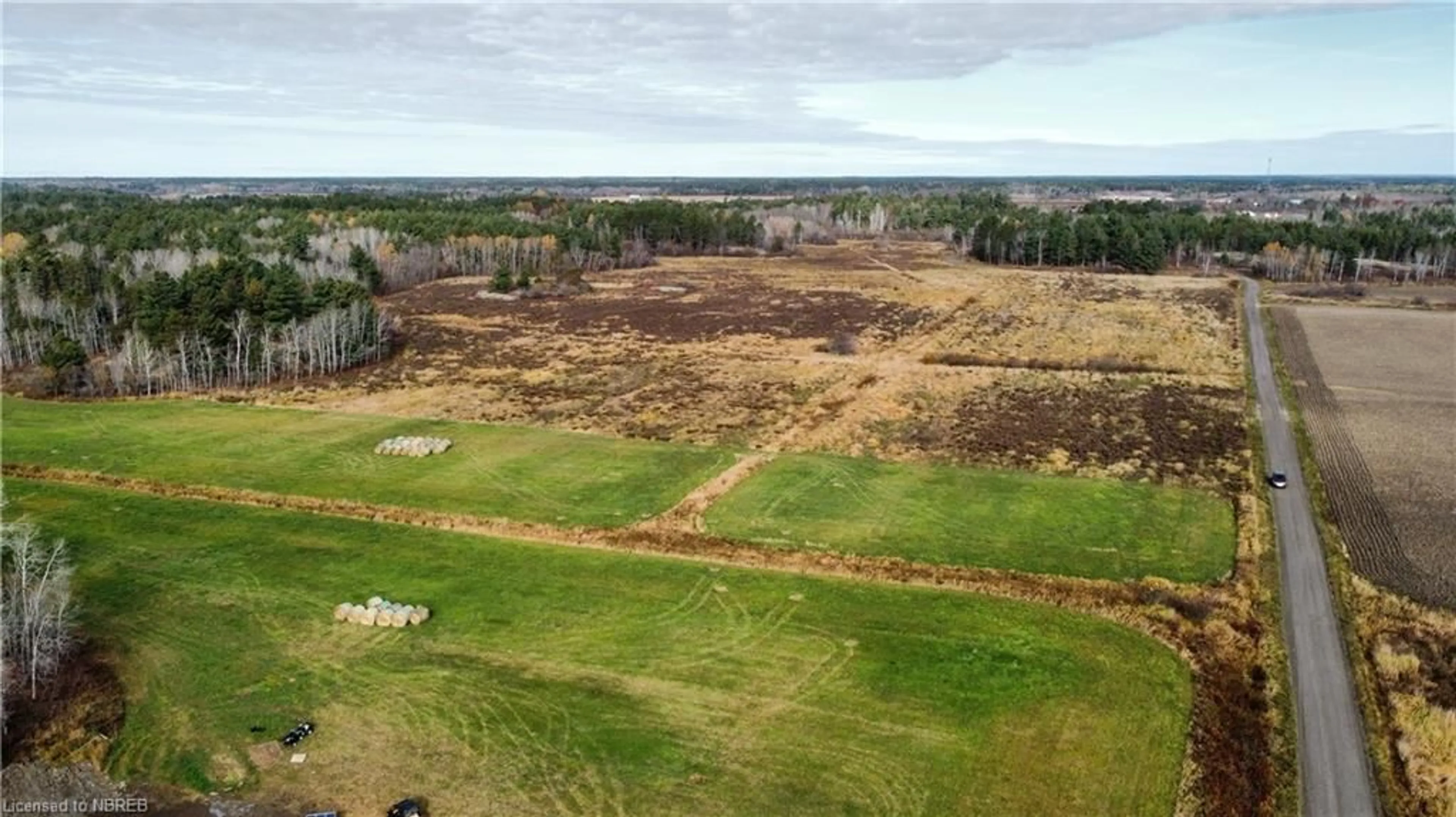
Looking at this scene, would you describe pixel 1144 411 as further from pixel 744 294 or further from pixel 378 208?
pixel 378 208

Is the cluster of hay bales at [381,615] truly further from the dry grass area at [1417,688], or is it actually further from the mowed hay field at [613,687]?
the dry grass area at [1417,688]

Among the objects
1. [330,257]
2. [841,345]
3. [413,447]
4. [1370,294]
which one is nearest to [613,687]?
[413,447]

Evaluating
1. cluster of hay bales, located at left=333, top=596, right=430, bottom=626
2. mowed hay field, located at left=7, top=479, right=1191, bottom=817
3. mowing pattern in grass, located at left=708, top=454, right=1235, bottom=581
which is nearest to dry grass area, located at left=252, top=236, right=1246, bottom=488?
mowing pattern in grass, located at left=708, top=454, right=1235, bottom=581

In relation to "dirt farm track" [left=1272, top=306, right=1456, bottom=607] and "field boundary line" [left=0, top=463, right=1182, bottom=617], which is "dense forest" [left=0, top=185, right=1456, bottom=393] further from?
A: "dirt farm track" [left=1272, top=306, right=1456, bottom=607]

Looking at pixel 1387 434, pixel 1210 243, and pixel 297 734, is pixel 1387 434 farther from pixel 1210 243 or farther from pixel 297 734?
pixel 1210 243

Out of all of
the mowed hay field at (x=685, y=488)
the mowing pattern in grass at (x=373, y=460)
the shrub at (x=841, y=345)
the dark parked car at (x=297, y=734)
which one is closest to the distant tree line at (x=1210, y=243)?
the shrub at (x=841, y=345)

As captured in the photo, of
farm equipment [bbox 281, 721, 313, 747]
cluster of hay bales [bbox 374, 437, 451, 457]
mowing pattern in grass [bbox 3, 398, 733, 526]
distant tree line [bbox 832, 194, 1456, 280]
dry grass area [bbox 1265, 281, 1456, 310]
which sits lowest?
farm equipment [bbox 281, 721, 313, 747]

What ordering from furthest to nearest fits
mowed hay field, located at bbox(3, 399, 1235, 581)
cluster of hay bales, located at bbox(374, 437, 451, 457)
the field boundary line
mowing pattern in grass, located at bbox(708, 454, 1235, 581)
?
1. cluster of hay bales, located at bbox(374, 437, 451, 457)
2. mowed hay field, located at bbox(3, 399, 1235, 581)
3. mowing pattern in grass, located at bbox(708, 454, 1235, 581)
4. the field boundary line
